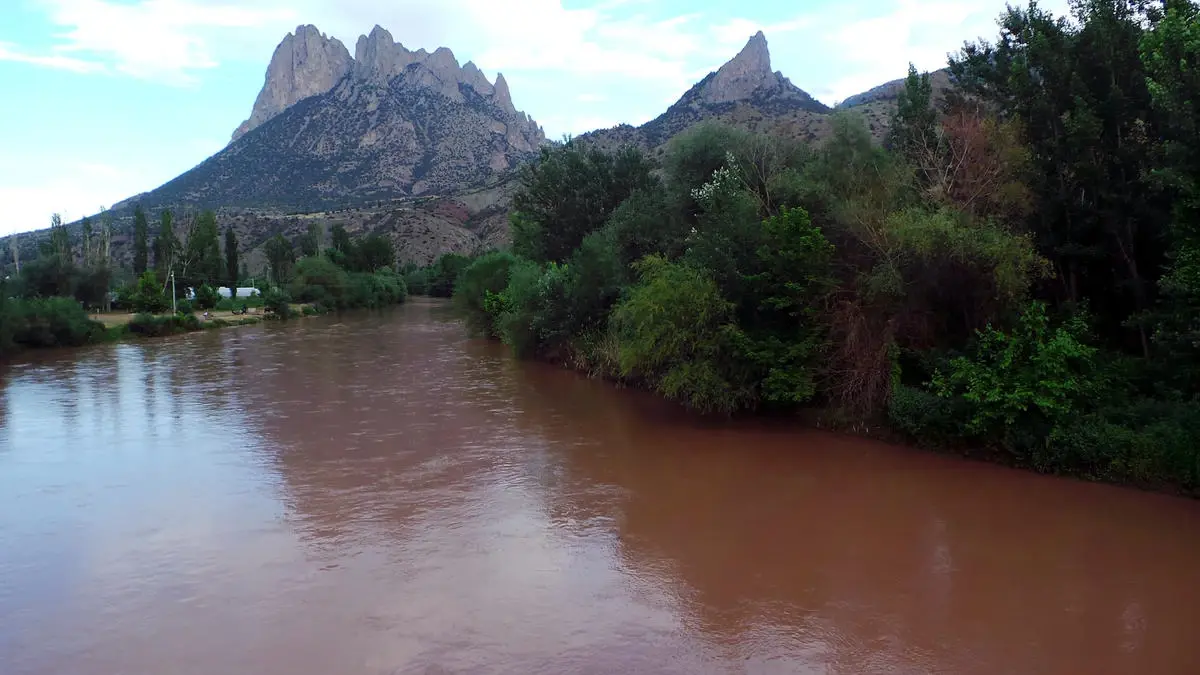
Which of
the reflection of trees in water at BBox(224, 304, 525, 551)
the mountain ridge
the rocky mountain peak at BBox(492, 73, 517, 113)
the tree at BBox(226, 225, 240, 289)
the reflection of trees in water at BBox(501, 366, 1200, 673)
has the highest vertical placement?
the rocky mountain peak at BBox(492, 73, 517, 113)

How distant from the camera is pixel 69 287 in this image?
60.5 metres

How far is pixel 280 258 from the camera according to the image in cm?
9256

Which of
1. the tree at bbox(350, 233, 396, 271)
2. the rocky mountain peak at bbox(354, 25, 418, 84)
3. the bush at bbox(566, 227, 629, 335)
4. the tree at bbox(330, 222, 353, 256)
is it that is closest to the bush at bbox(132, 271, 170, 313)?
the tree at bbox(330, 222, 353, 256)

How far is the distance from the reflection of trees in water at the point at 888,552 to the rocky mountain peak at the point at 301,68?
15977cm

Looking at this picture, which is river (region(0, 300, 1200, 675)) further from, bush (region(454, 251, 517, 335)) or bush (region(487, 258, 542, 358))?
bush (region(454, 251, 517, 335))

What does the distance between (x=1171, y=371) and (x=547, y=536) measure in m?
12.7

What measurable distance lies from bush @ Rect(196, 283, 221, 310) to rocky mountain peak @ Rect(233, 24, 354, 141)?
98489mm

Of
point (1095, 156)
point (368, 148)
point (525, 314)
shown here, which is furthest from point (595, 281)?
point (368, 148)

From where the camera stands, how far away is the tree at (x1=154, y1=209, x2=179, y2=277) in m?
75.6

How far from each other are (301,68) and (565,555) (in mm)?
173528

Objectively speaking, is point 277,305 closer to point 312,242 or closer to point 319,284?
point 319,284

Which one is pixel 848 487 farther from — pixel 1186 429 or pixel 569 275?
pixel 569 275

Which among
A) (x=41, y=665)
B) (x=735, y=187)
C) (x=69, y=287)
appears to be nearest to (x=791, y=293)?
(x=735, y=187)

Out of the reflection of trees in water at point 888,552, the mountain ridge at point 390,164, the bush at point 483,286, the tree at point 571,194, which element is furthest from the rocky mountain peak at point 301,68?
the reflection of trees in water at point 888,552
